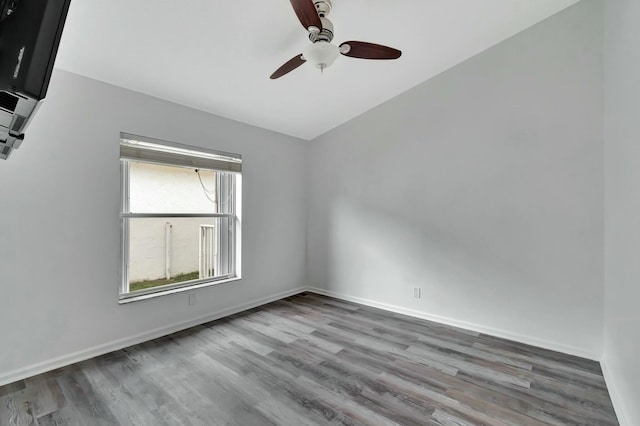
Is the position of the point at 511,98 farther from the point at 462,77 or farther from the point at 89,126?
the point at 89,126

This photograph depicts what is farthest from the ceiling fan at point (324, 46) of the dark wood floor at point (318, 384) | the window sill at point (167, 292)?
the window sill at point (167, 292)

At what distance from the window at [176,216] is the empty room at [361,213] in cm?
2

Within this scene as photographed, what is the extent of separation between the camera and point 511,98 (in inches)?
109

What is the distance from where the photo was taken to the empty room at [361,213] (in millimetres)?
1798

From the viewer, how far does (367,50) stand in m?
2.04

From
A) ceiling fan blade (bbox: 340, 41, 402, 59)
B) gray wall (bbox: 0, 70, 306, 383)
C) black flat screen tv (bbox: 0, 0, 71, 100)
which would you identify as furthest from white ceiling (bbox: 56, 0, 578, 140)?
black flat screen tv (bbox: 0, 0, 71, 100)

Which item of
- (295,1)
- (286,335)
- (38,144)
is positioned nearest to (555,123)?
(295,1)

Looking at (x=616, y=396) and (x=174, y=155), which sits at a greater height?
(x=174, y=155)

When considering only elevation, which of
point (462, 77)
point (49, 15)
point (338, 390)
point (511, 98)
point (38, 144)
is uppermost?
point (462, 77)

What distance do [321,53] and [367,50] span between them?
0.37m

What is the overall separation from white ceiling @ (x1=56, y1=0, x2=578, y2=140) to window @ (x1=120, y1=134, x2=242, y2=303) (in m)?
0.61

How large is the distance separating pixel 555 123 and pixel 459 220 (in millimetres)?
1203

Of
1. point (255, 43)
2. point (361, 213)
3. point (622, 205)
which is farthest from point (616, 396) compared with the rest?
point (255, 43)

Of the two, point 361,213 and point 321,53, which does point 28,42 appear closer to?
point 321,53
